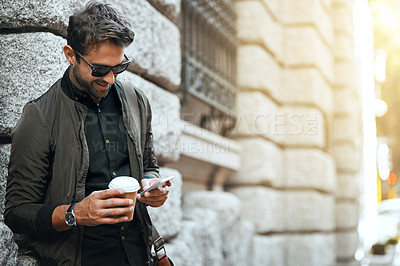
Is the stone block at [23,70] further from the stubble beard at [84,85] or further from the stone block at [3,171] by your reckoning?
the stubble beard at [84,85]

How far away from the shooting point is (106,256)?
2125 mm

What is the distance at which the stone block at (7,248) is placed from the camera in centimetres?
236

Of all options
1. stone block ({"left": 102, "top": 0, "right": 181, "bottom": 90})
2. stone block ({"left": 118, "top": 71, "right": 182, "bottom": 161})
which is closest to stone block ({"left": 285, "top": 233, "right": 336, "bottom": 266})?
stone block ({"left": 118, "top": 71, "right": 182, "bottom": 161})

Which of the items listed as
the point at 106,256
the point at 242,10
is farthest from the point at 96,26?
the point at 242,10

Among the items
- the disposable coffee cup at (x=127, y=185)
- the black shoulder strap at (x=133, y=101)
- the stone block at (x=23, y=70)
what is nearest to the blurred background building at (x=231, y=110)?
the stone block at (x=23, y=70)

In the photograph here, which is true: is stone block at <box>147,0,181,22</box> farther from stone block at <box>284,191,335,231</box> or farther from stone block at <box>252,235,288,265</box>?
stone block at <box>284,191,335,231</box>

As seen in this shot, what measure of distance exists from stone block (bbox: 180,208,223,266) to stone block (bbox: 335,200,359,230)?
442 centimetres

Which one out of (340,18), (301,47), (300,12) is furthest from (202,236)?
(340,18)

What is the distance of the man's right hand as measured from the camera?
1.84 m

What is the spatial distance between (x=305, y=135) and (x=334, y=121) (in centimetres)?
236

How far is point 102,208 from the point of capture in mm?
1840

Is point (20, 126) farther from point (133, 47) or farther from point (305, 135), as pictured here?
point (305, 135)

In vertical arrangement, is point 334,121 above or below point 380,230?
above

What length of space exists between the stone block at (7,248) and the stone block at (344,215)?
701 centimetres
